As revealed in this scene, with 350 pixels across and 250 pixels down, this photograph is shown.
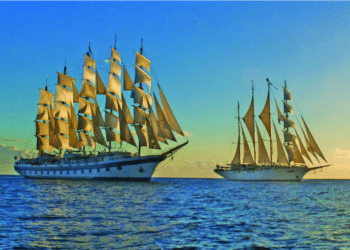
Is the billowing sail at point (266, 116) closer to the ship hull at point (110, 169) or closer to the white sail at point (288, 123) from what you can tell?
the white sail at point (288, 123)

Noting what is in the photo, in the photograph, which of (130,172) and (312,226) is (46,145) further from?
(312,226)

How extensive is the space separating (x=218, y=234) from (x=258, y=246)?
264cm

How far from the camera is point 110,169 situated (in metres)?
73.0

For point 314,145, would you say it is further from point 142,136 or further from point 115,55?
point 115,55

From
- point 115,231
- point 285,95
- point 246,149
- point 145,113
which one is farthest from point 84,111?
point 115,231

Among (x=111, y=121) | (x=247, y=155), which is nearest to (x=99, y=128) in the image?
(x=111, y=121)

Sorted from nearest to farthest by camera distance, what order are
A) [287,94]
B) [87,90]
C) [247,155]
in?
[87,90] < [247,155] < [287,94]

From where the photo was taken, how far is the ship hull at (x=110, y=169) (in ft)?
232

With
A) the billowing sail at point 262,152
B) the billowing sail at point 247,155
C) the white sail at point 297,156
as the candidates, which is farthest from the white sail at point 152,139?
the white sail at point 297,156

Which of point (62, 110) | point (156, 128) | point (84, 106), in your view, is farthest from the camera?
point (62, 110)

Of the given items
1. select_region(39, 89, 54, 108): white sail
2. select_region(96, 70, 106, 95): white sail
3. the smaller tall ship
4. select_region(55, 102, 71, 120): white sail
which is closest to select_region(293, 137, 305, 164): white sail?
the smaller tall ship

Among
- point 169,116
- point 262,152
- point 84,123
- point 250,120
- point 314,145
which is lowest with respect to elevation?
point 262,152

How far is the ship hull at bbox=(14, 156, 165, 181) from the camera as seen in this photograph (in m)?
70.8

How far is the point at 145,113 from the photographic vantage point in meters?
76.0
